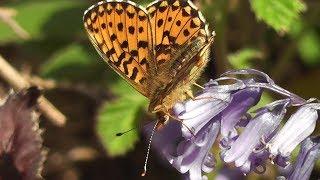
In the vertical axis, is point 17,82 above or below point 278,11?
below

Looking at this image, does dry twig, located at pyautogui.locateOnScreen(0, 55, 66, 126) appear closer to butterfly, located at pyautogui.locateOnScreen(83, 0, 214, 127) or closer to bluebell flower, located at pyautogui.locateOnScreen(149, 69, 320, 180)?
butterfly, located at pyautogui.locateOnScreen(83, 0, 214, 127)

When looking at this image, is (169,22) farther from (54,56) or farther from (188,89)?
(54,56)

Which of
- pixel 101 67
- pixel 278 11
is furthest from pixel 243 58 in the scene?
Answer: pixel 101 67

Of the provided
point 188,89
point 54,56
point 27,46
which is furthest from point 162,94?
point 27,46

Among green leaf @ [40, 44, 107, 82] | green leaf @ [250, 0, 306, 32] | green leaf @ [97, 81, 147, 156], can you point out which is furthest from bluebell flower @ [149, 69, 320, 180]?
green leaf @ [40, 44, 107, 82]

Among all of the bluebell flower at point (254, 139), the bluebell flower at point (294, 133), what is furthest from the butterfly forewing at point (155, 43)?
the bluebell flower at point (294, 133)

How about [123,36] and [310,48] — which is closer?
[123,36]

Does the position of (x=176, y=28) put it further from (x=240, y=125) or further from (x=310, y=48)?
(x=310, y=48)

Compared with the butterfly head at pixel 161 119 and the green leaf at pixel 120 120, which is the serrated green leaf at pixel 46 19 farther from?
the butterfly head at pixel 161 119
